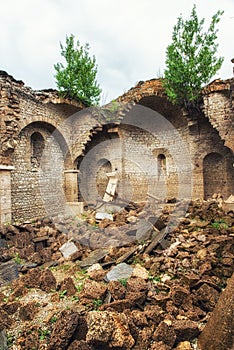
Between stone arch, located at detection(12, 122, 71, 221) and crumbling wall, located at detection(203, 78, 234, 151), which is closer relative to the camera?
stone arch, located at detection(12, 122, 71, 221)

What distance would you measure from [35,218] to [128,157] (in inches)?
230

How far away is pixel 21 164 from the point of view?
9000 millimetres

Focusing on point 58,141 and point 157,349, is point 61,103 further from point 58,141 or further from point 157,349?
point 157,349

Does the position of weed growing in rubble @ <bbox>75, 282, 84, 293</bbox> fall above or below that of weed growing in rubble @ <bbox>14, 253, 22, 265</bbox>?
above

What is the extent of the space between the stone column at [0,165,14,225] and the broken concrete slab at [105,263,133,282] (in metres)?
4.82

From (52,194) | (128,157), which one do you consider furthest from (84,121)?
(52,194)

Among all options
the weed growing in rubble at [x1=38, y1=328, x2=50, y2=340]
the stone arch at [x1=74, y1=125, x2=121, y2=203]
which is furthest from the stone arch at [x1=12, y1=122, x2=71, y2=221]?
the weed growing in rubble at [x1=38, y1=328, x2=50, y2=340]

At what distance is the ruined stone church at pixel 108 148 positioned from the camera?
28.5 ft

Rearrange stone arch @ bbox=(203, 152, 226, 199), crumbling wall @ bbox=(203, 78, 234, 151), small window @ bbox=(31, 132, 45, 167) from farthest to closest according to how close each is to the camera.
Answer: stone arch @ bbox=(203, 152, 226, 199), small window @ bbox=(31, 132, 45, 167), crumbling wall @ bbox=(203, 78, 234, 151)

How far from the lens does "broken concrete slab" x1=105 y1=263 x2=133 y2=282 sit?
14.6ft

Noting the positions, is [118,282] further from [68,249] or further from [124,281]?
[68,249]

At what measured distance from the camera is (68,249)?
6.53 m

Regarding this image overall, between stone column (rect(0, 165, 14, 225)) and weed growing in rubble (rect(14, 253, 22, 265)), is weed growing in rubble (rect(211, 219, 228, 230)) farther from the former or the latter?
stone column (rect(0, 165, 14, 225))

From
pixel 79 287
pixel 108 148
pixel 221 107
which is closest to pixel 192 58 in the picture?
pixel 221 107
